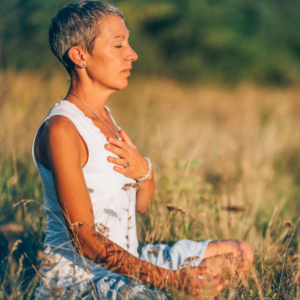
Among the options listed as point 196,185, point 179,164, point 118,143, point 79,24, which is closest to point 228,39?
point 179,164

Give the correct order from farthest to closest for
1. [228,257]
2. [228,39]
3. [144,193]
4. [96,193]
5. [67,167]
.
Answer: [228,39]
[144,193]
[228,257]
[96,193]
[67,167]

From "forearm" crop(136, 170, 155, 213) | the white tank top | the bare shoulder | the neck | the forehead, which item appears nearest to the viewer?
the bare shoulder

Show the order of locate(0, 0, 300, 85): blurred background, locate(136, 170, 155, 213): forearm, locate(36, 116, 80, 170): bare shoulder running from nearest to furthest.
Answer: locate(36, 116, 80, 170): bare shoulder → locate(136, 170, 155, 213): forearm → locate(0, 0, 300, 85): blurred background

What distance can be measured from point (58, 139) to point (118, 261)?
60 cm

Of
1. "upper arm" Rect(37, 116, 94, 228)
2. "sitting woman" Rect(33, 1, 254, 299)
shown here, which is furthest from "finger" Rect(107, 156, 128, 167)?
"upper arm" Rect(37, 116, 94, 228)

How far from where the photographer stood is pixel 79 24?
5.06 feet

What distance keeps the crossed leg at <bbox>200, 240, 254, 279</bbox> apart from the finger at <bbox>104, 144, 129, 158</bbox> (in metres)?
0.75

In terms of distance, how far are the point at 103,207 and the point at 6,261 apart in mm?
1084

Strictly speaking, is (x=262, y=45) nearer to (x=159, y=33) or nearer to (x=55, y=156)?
(x=159, y=33)

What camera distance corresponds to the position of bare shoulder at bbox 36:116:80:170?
1.28 m

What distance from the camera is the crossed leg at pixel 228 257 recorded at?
1.73 metres

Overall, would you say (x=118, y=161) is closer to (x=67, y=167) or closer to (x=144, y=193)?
(x=67, y=167)

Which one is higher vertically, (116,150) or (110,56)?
(110,56)

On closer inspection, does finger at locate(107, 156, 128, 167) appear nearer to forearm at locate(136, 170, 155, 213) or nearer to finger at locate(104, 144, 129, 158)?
finger at locate(104, 144, 129, 158)
